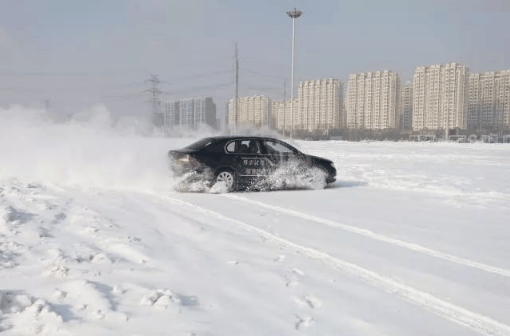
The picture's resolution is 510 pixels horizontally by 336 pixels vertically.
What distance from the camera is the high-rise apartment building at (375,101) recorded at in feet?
345

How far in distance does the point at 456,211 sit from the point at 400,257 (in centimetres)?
385

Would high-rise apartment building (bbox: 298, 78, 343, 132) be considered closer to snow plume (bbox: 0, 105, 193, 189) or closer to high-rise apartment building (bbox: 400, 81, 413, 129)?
high-rise apartment building (bbox: 400, 81, 413, 129)

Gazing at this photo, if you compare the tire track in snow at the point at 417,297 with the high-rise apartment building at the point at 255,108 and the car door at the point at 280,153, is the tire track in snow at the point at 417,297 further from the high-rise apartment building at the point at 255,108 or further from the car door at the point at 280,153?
the high-rise apartment building at the point at 255,108

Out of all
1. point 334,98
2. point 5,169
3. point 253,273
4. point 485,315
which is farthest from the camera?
point 334,98

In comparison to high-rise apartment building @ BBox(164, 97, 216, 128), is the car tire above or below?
below

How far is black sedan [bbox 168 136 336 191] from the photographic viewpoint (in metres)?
9.75

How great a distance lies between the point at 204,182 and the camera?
9875mm

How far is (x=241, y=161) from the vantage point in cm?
1016

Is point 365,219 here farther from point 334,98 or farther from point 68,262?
point 334,98

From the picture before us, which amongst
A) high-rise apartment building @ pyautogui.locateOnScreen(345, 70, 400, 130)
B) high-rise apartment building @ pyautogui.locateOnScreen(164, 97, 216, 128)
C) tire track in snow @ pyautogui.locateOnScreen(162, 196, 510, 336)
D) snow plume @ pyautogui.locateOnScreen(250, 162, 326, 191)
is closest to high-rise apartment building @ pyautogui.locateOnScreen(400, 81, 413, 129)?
high-rise apartment building @ pyautogui.locateOnScreen(345, 70, 400, 130)

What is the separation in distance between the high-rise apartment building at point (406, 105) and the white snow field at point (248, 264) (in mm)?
104547

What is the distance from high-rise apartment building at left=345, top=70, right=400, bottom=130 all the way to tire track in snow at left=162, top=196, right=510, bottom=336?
106496mm

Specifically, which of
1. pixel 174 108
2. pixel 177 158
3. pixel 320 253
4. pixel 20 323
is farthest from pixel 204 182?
pixel 174 108

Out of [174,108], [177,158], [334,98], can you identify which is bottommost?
[177,158]
